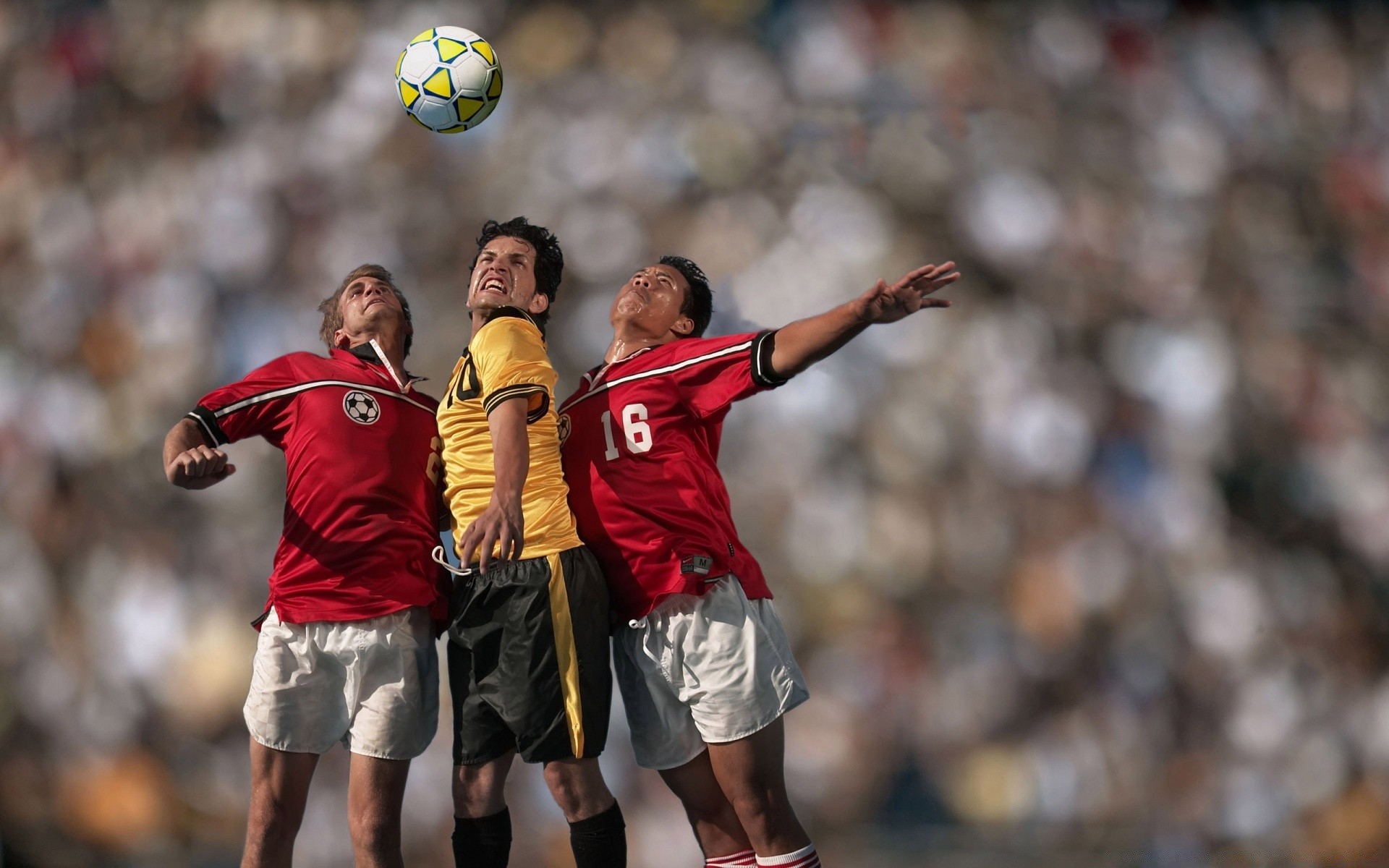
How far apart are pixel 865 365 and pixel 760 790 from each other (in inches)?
129

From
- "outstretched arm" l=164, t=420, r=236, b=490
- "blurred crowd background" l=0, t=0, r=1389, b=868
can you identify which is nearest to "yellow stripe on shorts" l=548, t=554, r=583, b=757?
"outstretched arm" l=164, t=420, r=236, b=490

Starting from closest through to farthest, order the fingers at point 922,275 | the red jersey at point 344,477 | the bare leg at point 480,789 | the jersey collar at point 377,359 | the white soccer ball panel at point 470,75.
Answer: the fingers at point 922,275, the bare leg at point 480,789, the red jersey at point 344,477, the jersey collar at point 377,359, the white soccer ball panel at point 470,75

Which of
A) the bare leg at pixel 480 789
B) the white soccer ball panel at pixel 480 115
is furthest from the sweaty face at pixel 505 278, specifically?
the bare leg at pixel 480 789

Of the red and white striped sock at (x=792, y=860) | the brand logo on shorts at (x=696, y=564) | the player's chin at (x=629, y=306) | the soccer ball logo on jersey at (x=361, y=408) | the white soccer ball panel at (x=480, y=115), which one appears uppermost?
the white soccer ball panel at (x=480, y=115)

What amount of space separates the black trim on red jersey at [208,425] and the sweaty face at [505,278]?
68 cm

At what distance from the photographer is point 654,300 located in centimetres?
290

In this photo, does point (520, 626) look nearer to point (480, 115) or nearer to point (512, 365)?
point (512, 365)

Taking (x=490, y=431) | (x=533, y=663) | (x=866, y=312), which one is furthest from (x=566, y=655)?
(x=866, y=312)

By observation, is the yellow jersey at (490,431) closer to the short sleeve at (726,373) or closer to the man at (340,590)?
the man at (340,590)

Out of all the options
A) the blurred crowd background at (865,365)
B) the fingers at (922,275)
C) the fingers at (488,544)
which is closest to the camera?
the fingers at (488,544)

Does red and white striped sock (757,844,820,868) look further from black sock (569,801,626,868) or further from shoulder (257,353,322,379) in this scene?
shoulder (257,353,322,379)

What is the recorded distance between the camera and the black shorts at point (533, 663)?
222cm

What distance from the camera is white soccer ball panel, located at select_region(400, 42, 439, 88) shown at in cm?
327

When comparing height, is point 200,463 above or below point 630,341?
below
